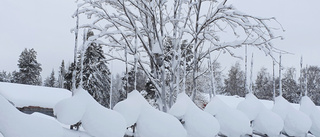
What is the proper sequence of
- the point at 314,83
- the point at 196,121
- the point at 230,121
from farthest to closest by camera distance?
the point at 314,83 < the point at 230,121 < the point at 196,121

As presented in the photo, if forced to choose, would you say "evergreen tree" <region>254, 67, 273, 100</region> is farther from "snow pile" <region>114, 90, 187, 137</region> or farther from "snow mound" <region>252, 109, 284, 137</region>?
"snow pile" <region>114, 90, 187, 137</region>

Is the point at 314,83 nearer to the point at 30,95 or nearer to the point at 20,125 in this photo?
the point at 30,95

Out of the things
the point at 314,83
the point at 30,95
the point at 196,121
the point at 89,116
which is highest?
the point at 89,116

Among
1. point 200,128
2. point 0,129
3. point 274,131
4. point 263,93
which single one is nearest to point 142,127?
point 200,128

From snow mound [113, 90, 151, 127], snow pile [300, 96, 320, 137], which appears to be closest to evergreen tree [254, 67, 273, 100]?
snow pile [300, 96, 320, 137]

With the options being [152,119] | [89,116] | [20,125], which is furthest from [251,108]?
[20,125]

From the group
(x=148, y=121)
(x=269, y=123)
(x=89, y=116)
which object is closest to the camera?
(x=89, y=116)

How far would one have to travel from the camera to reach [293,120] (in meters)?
3.10

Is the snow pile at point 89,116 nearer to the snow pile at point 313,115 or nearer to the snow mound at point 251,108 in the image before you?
the snow mound at point 251,108

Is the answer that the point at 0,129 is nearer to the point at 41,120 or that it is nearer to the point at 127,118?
the point at 41,120

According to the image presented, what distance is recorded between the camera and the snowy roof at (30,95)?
12.4 m

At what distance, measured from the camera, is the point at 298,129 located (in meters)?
3.09

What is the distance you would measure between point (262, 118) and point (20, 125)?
234 centimetres

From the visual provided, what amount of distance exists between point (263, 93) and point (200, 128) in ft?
130
